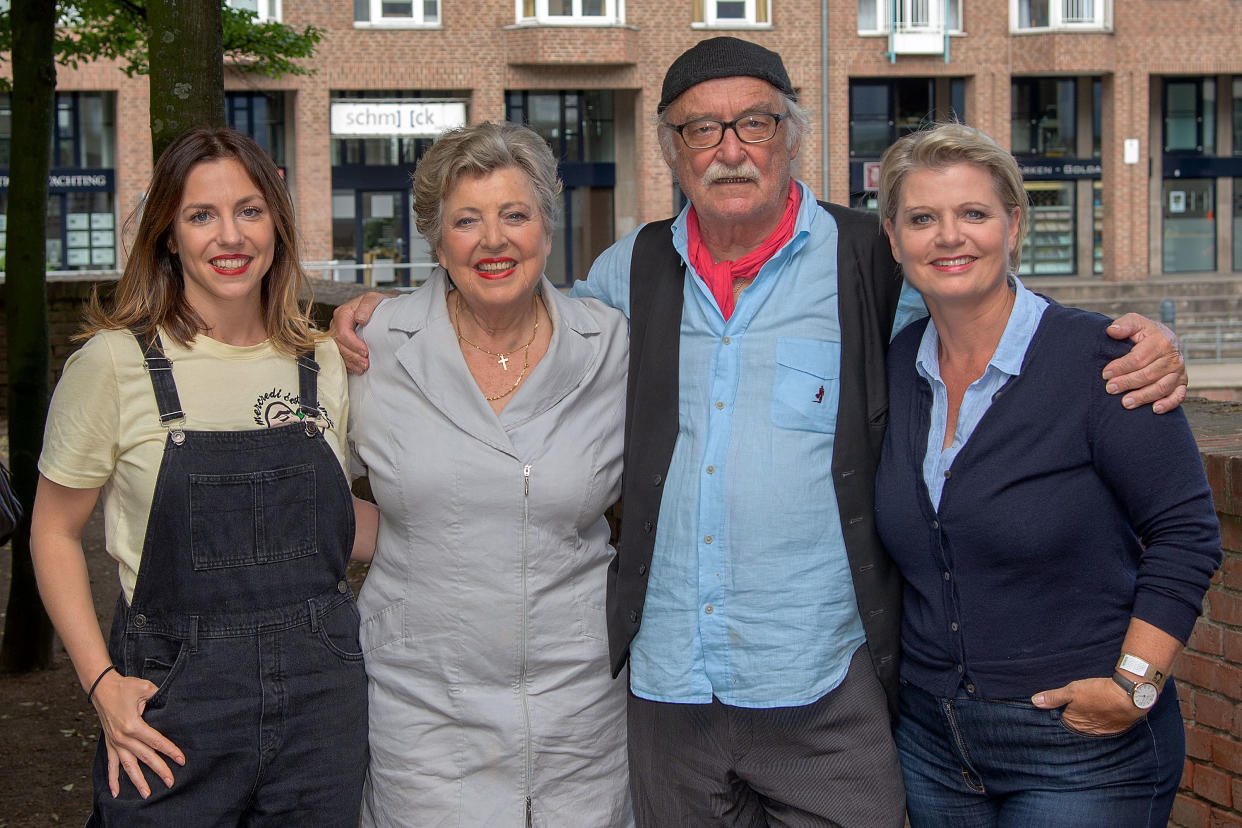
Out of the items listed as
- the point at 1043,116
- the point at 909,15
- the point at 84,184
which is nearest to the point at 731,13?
the point at 909,15

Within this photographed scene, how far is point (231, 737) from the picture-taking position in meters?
2.74

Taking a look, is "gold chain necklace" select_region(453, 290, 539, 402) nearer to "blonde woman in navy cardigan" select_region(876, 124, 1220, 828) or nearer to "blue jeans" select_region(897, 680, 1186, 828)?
"blonde woman in navy cardigan" select_region(876, 124, 1220, 828)

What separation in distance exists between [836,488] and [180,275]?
1.57m

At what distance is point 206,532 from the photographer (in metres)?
2.76

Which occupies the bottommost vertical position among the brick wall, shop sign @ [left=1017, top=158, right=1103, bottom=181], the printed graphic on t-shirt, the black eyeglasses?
the brick wall

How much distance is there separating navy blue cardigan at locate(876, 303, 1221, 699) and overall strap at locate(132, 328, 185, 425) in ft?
5.28

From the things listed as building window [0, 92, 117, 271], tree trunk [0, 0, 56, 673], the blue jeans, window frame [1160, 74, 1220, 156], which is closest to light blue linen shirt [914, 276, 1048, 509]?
the blue jeans

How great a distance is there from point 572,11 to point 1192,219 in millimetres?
17862

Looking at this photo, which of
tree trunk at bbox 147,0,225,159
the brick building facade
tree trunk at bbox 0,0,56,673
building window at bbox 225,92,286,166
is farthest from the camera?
building window at bbox 225,92,286,166

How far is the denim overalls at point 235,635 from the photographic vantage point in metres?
2.73

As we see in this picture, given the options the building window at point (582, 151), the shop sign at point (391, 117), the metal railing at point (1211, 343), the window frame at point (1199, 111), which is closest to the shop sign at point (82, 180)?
the shop sign at point (391, 117)

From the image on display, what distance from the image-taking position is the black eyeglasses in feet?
10.6

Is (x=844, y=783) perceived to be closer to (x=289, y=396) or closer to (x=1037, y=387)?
(x=1037, y=387)

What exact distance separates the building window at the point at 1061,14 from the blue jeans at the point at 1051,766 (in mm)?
32932
